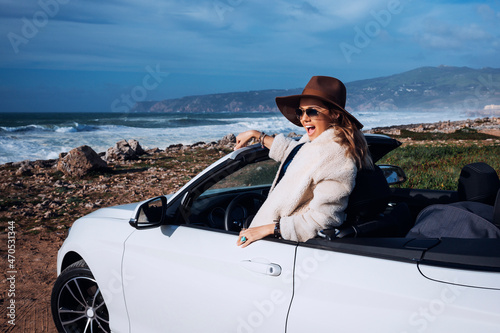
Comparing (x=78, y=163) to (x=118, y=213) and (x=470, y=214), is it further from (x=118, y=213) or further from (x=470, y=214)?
(x=470, y=214)

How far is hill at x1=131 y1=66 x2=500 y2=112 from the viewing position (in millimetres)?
112312

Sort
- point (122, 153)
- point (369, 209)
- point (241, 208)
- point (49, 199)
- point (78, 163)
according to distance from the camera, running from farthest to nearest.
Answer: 1. point (122, 153)
2. point (78, 163)
3. point (49, 199)
4. point (241, 208)
5. point (369, 209)

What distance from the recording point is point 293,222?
2.12 metres

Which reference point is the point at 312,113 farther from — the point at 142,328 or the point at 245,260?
the point at 142,328

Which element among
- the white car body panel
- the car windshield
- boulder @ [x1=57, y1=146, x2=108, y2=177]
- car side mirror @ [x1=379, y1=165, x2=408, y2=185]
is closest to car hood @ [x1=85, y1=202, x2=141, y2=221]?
the white car body panel

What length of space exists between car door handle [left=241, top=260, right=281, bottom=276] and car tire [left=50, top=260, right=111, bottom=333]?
135 cm

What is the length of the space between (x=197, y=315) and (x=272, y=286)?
529 millimetres

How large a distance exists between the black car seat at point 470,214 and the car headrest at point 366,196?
0.75 ft

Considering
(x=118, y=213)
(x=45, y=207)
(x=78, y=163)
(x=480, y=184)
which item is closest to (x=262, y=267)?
(x=118, y=213)

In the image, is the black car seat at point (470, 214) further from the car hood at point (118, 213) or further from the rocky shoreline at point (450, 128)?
the rocky shoreline at point (450, 128)

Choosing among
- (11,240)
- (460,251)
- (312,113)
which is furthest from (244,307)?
(11,240)

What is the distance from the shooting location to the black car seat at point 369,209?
7.27 ft

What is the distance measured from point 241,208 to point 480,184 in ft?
5.12

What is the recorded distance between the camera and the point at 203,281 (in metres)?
2.22
